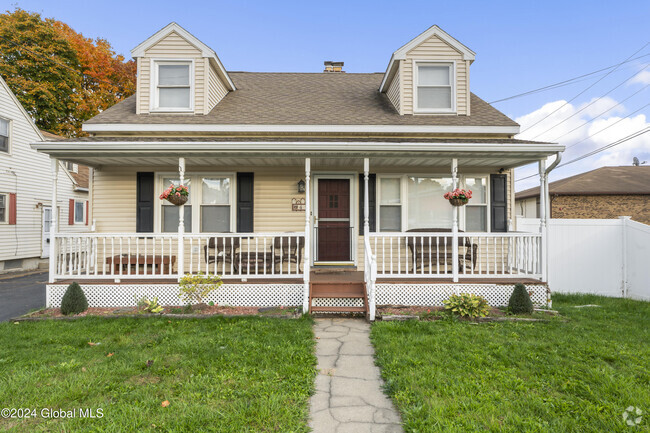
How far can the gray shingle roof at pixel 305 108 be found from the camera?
299 inches

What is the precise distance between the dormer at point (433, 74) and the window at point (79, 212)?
1701 centimetres

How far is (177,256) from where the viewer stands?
6863 millimetres

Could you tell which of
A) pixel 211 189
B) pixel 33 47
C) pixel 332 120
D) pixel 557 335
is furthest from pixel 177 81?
pixel 33 47

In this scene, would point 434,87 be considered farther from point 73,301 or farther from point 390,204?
point 73,301

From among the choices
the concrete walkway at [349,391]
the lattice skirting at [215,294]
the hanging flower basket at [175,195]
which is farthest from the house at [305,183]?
the concrete walkway at [349,391]

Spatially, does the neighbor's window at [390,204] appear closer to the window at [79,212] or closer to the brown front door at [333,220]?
the brown front door at [333,220]

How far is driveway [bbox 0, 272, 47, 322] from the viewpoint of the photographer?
6.45 meters

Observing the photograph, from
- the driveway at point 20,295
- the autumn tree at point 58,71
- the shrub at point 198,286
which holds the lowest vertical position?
the driveway at point 20,295

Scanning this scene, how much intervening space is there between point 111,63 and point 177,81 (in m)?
18.3

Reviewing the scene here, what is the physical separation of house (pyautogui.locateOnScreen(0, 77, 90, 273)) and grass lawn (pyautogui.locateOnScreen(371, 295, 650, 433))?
1346 centimetres

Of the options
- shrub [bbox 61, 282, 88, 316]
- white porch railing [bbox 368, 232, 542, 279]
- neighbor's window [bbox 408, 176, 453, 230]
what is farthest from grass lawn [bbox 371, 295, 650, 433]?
shrub [bbox 61, 282, 88, 316]

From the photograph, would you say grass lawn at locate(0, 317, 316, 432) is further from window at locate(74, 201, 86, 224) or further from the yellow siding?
window at locate(74, 201, 86, 224)

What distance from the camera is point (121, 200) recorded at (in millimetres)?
7371

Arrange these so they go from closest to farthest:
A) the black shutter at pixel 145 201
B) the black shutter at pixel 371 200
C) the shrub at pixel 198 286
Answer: the shrub at pixel 198 286 < the black shutter at pixel 145 201 < the black shutter at pixel 371 200
